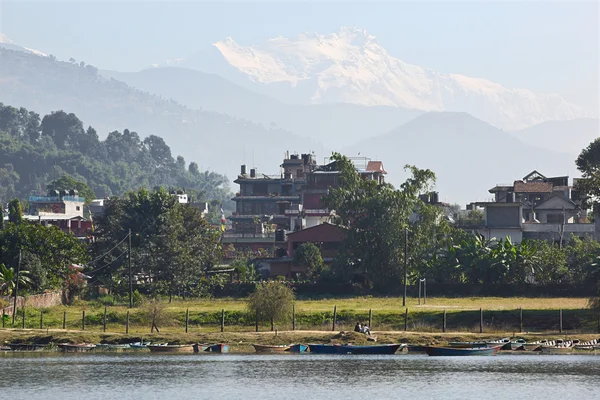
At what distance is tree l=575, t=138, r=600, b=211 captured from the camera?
4112 inches

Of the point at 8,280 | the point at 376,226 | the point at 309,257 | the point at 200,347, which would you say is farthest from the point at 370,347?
the point at 309,257

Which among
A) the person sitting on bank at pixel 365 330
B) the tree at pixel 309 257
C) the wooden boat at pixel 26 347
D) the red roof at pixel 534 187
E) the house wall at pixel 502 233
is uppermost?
the red roof at pixel 534 187

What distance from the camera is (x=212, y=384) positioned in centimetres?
6594

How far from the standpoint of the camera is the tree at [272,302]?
8162 centimetres

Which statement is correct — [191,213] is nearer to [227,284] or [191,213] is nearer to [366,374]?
[227,284]

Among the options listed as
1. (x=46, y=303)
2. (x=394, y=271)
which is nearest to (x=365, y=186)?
(x=394, y=271)

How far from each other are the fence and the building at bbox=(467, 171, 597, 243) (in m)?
48.3

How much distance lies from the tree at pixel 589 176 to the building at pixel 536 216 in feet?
43.4

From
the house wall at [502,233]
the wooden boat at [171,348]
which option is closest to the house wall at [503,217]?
the house wall at [502,233]

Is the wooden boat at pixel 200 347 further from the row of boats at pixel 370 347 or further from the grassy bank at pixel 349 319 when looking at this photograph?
the grassy bank at pixel 349 319

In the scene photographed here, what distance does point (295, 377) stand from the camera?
68.8 meters

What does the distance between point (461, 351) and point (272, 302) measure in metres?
14.3

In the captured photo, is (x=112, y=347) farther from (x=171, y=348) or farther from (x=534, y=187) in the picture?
(x=534, y=187)

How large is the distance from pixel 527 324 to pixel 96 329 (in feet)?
98.0
